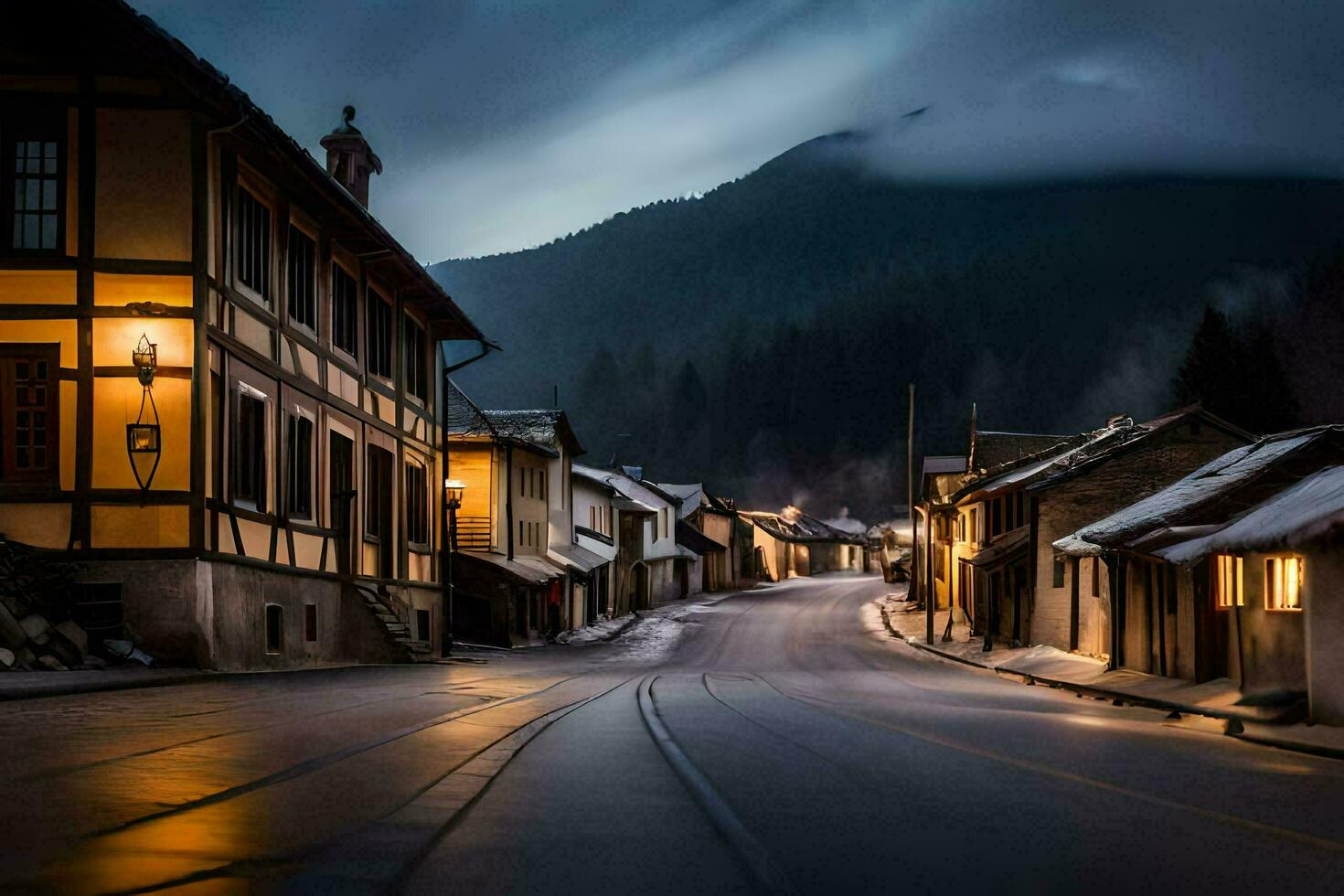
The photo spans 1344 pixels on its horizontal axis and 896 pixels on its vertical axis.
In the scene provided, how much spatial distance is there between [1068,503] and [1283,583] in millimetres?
19654

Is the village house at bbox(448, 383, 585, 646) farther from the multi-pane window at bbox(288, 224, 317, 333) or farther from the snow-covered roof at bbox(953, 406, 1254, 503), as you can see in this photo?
the snow-covered roof at bbox(953, 406, 1254, 503)

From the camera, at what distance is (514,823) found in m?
7.52

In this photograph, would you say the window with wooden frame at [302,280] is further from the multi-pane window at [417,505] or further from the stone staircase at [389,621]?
the multi-pane window at [417,505]

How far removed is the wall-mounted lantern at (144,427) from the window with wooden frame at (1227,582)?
16.6m

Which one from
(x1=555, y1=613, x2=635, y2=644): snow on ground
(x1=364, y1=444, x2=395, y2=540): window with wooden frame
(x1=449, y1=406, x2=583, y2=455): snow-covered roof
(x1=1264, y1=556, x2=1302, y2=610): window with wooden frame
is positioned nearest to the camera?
(x1=1264, y1=556, x2=1302, y2=610): window with wooden frame

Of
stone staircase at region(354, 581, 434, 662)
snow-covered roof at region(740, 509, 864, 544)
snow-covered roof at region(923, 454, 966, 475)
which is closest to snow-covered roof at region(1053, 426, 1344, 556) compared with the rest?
stone staircase at region(354, 581, 434, 662)

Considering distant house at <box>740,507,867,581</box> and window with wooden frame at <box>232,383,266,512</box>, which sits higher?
window with wooden frame at <box>232,383,266,512</box>

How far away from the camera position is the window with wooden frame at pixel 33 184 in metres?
19.9

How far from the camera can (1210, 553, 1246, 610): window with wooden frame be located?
859 inches

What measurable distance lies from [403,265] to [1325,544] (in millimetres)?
20606

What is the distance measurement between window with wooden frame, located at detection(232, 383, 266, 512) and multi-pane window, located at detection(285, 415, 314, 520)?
1.29m

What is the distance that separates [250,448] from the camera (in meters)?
22.5

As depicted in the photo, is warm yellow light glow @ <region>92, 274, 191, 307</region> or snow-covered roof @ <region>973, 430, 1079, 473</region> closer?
warm yellow light glow @ <region>92, 274, 191, 307</region>

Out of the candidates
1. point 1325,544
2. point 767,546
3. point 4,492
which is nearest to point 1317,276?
point 767,546
